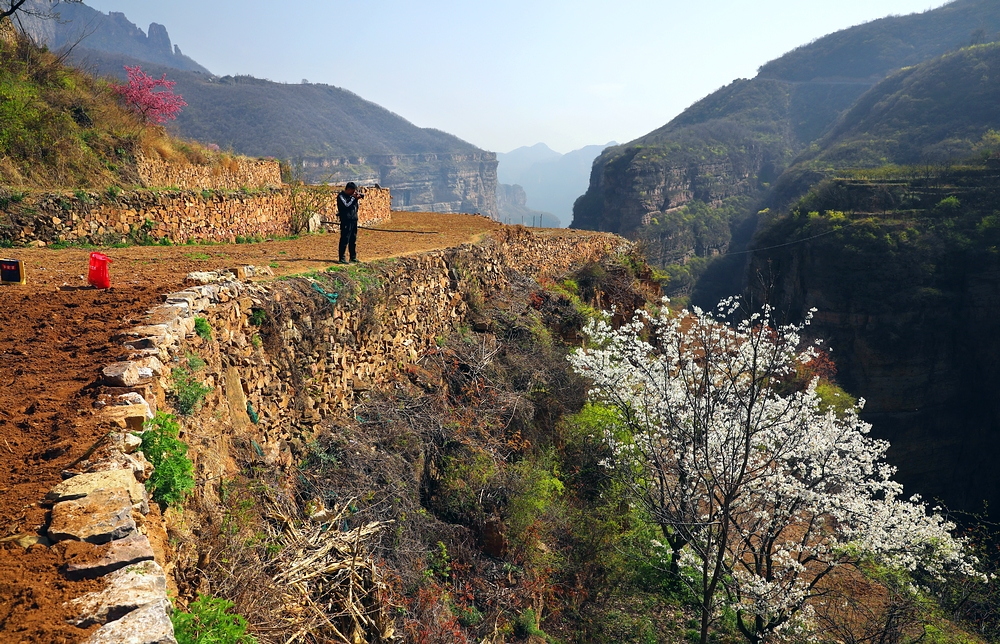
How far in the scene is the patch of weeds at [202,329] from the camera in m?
4.52

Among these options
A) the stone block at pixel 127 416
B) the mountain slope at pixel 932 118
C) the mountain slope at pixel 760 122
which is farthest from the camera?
the mountain slope at pixel 760 122

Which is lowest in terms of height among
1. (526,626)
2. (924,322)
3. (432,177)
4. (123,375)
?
(526,626)

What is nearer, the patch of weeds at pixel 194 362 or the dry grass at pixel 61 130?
the patch of weeds at pixel 194 362

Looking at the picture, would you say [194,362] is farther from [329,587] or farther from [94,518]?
[94,518]

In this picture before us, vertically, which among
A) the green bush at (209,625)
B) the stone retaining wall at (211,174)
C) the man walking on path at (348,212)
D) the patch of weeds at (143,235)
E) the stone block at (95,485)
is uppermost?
the stone retaining wall at (211,174)

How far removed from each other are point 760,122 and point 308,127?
72686mm

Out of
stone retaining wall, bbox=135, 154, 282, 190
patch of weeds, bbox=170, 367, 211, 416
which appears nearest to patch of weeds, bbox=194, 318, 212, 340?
patch of weeds, bbox=170, 367, 211, 416

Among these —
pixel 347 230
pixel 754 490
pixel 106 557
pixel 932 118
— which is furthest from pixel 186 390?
pixel 932 118

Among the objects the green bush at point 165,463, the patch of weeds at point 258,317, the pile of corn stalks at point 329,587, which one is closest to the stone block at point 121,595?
the green bush at point 165,463

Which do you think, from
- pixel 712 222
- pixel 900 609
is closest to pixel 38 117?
pixel 900 609

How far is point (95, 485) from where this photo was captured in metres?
2.40

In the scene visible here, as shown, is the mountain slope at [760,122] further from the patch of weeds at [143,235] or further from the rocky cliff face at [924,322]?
the patch of weeds at [143,235]

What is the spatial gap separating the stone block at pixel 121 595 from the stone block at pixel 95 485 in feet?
1.72

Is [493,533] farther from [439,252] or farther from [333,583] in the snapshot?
[439,252]
